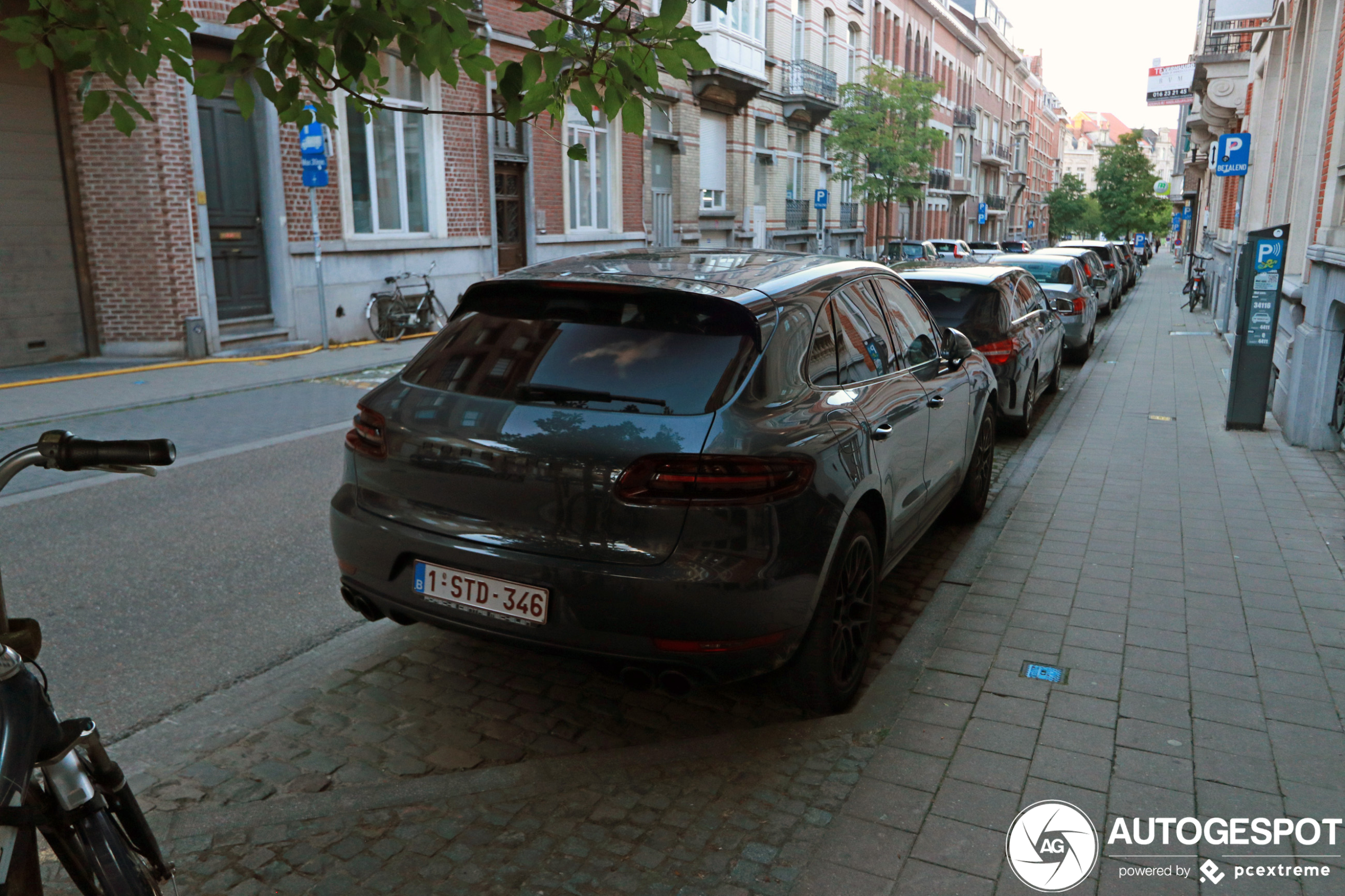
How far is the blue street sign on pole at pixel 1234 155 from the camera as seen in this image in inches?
623

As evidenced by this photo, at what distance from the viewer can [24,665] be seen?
190 cm

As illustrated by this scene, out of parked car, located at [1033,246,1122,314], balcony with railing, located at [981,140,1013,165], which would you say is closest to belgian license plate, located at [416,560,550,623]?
parked car, located at [1033,246,1122,314]

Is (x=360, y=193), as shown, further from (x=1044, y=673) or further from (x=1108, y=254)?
(x=1108, y=254)

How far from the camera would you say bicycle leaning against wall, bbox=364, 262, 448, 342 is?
16781 millimetres

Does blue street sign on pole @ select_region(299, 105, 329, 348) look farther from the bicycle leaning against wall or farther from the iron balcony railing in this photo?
the iron balcony railing

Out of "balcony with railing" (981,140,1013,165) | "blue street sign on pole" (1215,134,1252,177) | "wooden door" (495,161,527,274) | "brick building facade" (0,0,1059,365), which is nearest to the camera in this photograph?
"brick building facade" (0,0,1059,365)

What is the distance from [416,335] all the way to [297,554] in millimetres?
12224

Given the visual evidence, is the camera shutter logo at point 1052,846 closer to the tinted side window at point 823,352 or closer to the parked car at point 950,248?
the tinted side window at point 823,352

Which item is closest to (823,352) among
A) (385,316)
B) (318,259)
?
(318,259)

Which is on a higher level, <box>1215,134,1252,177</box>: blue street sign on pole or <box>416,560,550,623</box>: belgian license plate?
<box>1215,134,1252,177</box>: blue street sign on pole

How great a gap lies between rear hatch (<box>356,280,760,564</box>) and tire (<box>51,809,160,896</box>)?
1.54 m

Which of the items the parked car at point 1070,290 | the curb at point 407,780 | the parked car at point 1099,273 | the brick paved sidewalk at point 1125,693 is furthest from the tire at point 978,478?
the parked car at point 1099,273

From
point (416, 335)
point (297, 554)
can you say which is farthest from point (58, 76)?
point (297, 554)

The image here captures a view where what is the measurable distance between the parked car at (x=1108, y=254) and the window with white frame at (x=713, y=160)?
957 centimetres
